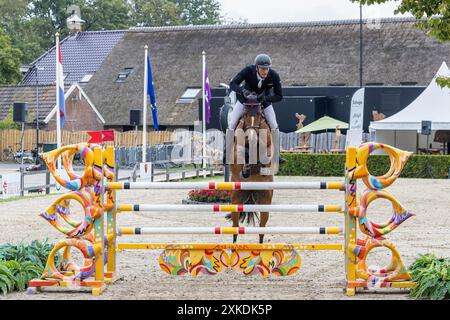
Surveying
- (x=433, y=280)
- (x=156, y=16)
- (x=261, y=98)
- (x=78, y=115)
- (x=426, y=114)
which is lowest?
(x=433, y=280)

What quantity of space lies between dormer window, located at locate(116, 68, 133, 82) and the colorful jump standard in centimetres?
5282

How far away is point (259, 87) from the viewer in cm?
1257

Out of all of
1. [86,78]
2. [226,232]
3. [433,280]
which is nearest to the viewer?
[433,280]

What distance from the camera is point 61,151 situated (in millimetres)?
10055

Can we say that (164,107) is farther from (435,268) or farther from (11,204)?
(435,268)

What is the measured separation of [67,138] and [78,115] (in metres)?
4.42

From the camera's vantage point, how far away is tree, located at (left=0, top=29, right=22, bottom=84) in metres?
60.3

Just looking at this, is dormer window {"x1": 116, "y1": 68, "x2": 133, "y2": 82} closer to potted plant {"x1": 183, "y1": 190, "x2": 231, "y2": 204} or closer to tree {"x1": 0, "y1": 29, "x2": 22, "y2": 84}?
tree {"x1": 0, "y1": 29, "x2": 22, "y2": 84}

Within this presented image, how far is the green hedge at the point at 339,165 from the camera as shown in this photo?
38.0m

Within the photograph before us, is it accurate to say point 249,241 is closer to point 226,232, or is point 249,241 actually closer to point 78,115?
point 226,232

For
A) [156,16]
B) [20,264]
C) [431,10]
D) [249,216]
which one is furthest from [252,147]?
[156,16]

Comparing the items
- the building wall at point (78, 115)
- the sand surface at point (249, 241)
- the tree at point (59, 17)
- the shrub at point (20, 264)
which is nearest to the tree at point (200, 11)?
the tree at point (59, 17)

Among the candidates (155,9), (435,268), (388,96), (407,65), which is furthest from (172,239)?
(155,9)

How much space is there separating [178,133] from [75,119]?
1006 centimetres
